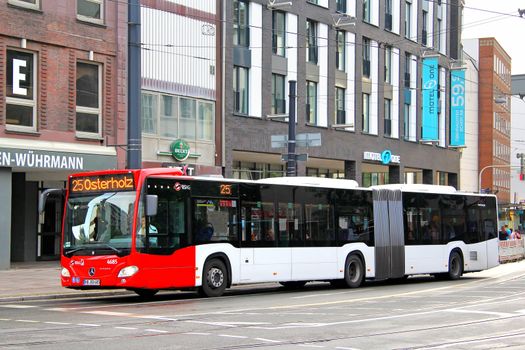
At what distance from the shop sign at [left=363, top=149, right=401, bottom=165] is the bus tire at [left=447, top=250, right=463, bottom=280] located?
63.6 feet

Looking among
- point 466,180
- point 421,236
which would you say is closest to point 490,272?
point 421,236

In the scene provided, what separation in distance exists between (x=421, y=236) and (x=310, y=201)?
5329 mm

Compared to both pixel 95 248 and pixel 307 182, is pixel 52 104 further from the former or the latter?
pixel 95 248

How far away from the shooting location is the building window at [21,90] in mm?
28266

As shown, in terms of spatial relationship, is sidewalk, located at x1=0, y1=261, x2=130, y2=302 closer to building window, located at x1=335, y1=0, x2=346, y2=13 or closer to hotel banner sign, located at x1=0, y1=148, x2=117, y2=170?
hotel banner sign, located at x1=0, y1=148, x2=117, y2=170

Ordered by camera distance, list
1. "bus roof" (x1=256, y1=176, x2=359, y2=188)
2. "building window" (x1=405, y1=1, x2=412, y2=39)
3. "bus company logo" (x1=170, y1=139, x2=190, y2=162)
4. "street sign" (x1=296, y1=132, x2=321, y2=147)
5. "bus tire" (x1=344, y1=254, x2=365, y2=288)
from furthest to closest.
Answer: "building window" (x1=405, y1=1, x2=412, y2=39)
"bus company logo" (x1=170, y1=139, x2=190, y2=162)
"street sign" (x1=296, y1=132, x2=321, y2=147)
"bus tire" (x1=344, y1=254, x2=365, y2=288)
"bus roof" (x1=256, y1=176, x2=359, y2=188)

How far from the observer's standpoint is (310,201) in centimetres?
2317

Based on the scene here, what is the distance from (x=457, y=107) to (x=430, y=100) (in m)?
3.63

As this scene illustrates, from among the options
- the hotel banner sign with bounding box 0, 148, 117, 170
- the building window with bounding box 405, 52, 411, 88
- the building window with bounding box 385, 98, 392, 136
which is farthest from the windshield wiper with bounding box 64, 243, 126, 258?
the building window with bounding box 405, 52, 411, 88

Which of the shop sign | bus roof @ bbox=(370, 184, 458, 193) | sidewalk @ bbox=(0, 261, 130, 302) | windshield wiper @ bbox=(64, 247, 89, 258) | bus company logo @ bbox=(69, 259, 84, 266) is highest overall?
the shop sign

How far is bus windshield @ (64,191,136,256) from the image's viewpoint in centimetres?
1877

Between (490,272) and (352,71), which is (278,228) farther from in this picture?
(352,71)

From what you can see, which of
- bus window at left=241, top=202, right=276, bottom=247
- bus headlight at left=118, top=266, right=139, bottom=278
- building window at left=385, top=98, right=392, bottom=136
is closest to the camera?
bus headlight at left=118, top=266, right=139, bottom=278

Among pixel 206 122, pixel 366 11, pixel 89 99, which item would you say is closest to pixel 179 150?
pixel 206 122
